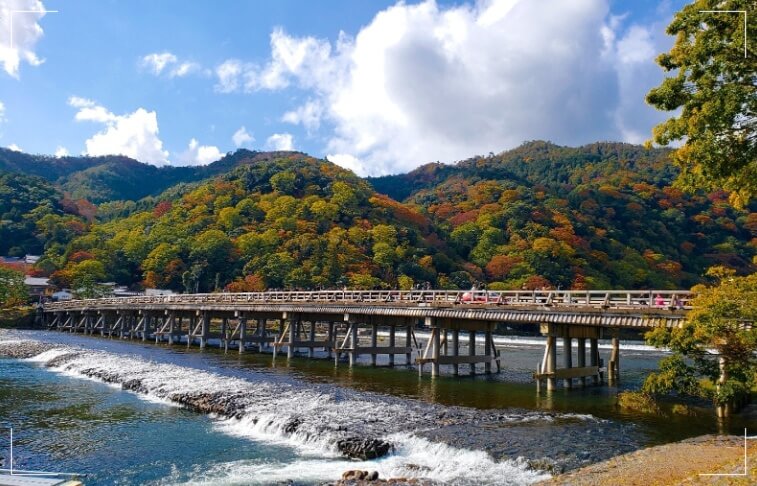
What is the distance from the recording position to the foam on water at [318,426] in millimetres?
13586

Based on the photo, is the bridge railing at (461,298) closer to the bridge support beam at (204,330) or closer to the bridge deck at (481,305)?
the bridge deck at (481,305)

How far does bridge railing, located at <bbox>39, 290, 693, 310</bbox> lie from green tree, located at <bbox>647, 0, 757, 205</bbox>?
639 centimetres

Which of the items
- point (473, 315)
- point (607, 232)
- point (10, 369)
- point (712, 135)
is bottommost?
point (10, 369)

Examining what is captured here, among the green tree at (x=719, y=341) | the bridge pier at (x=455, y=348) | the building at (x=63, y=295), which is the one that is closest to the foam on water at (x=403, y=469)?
the green tree at (x=719, y=341)

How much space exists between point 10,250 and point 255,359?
88.5 metres

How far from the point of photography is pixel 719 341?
16359mm

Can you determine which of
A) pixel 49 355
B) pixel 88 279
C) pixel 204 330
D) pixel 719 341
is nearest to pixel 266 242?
pixel 88 279

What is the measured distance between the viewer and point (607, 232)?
97.8 m

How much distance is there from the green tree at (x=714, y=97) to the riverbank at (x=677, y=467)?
634 cm

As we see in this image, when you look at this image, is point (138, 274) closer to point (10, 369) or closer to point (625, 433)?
point (10, 369)

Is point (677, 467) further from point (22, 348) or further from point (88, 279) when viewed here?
point (88, 279)

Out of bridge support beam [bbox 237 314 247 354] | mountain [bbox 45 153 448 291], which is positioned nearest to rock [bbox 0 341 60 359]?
bridge support beam [bbox 237 314 247 354]

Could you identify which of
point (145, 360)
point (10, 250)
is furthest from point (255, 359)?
point (10, 250)

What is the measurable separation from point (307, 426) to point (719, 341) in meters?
13.1
